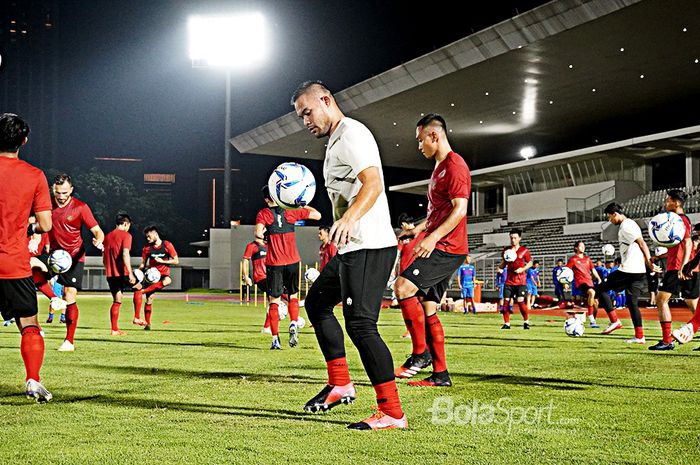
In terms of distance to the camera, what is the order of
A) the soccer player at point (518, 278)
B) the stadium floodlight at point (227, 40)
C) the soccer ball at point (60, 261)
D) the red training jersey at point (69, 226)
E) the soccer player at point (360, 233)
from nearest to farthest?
1. the soccer player at point (360, 233)
2. the soccer ball at point (60, 261)
3. the red training jersey at point (69, 226)
4. the soccer player at point (518, 278)
5. the stadium floodlight at point (227, 40)

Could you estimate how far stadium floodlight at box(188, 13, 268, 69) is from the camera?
46.5 meters

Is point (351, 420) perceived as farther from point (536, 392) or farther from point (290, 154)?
point (290, 154)

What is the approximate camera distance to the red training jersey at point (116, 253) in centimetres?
1330

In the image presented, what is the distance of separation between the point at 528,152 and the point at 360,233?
46.0 m

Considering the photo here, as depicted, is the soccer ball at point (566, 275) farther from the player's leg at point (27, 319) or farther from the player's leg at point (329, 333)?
the player's leg at point (27, 319)

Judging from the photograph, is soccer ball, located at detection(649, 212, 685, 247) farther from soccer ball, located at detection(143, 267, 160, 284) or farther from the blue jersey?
the blue jersey

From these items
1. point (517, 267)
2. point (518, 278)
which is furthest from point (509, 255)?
point (518, 278)

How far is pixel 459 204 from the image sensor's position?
6449 millimetres

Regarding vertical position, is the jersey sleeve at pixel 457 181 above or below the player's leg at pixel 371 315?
above

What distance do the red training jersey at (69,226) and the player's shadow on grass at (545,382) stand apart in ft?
18.3

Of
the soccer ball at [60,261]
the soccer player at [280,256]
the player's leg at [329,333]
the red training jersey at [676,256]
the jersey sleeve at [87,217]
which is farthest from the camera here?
the soccer player at [280,256]

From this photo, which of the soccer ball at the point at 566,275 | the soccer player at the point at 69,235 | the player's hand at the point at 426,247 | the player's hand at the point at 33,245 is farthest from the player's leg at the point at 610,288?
the player's hand at the point at 33,245

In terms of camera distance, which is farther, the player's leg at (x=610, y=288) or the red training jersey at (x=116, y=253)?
the red training jersey at (x=116, y=253)

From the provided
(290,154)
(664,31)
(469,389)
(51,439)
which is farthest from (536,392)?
(290,154)
